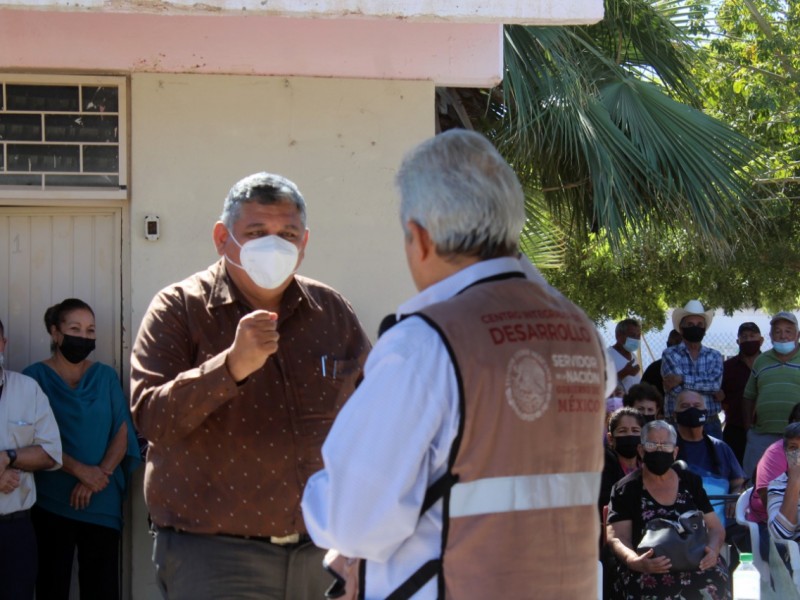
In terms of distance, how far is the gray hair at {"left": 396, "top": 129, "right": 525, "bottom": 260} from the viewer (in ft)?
7.22

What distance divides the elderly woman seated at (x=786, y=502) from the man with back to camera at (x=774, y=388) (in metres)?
2.25

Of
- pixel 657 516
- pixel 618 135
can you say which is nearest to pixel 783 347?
pixel 618 135

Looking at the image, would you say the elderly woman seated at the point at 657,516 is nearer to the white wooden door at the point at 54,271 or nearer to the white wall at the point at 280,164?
the white wall at the point at 280,164

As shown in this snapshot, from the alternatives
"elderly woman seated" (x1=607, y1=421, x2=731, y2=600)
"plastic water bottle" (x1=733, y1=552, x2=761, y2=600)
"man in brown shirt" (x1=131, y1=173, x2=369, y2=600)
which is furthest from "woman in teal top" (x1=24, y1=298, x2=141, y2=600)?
"plastic water bottle" (x1=733, y1=552, x2=761, y2=600)

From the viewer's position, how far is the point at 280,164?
5.66 meters

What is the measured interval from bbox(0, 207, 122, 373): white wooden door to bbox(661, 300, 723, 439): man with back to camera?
5.05 metres

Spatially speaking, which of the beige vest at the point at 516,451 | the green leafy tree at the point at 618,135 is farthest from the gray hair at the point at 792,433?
the beige vest at the point at 516,451

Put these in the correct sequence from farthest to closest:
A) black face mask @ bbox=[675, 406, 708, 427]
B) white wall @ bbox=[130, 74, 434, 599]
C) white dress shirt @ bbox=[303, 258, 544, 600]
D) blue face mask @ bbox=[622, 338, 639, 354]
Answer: blue face mask @ bbox=[622, 338, 639, 354] < black face mask @ bbox=[675, 406, 708, 427] < white wall @ bbox=[130, 74, 434, 599] < white dress shirt @ bbox=[303, 258, 544, 600]

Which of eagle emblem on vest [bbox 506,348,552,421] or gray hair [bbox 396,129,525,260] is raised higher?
gray hair [bbox 396,129,525,260]

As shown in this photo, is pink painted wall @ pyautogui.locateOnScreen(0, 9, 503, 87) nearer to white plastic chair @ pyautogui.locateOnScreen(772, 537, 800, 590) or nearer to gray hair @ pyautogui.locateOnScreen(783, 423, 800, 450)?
gray hair @ pyautogui.locateOnScreen(783, 423, 800, 450)

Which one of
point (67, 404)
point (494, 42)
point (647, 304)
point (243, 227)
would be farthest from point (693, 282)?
point (243, 227)

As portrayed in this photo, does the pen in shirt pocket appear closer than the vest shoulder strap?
No

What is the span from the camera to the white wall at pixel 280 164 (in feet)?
18.3

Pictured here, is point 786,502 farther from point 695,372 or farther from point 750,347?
point 750,347
